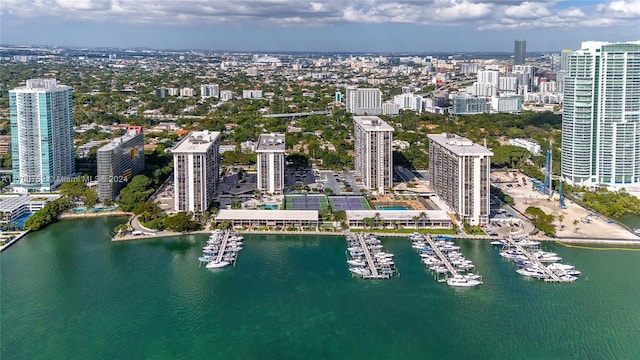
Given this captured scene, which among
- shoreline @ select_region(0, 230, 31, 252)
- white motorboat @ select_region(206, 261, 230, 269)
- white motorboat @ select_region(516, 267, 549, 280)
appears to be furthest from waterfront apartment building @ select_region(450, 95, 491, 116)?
shoreline @ select_region(0, 230, 31, 252)

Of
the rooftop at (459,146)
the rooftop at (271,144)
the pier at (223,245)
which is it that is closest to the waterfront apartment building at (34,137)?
the rooftop at (271,144)

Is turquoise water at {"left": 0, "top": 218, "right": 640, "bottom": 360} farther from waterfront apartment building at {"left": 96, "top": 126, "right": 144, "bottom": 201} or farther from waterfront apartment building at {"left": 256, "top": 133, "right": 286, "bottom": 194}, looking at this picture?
waterfront apartment building at {"left": 256, "top": 133, "right": 286, "bottom": 194}

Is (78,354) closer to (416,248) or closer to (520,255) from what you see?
(416,248)

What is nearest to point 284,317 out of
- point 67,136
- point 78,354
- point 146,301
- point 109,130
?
point 146,301

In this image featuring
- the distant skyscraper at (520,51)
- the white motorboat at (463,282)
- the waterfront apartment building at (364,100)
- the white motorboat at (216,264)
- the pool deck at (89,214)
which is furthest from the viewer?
the distant skyscraper at (520,51)

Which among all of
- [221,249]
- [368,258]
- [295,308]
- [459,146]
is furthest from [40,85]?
[459,146]

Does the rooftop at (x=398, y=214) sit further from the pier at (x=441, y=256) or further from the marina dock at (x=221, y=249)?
the marina dock at (x=221, y=249)

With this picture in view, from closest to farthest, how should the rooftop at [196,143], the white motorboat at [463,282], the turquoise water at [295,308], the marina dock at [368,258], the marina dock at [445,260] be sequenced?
the turquoise water at [295,308] → the white motorboat at [463,282] → the marina dock at [445,260] → the marina dock at [368,258] → the rooftop at [196,143]
